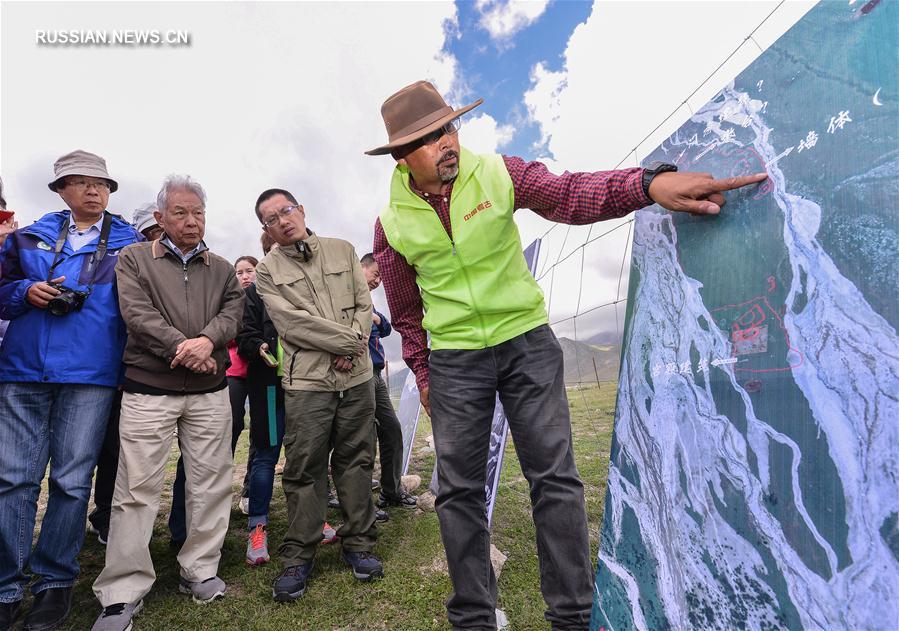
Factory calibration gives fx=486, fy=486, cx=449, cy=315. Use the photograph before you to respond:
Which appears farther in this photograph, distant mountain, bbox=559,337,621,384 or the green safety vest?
distant mountain, bbox=559,337,621,384

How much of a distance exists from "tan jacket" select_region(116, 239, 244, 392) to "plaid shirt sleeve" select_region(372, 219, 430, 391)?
1.14 meters

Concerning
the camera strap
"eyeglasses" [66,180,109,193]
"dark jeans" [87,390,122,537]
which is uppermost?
"eyeglasses" [66,180,109,193]

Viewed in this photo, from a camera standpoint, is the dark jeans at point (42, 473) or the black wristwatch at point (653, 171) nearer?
the black wristwatch at point (653, 171)

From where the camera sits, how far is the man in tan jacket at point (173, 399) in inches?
93.4

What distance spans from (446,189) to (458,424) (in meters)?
0.90

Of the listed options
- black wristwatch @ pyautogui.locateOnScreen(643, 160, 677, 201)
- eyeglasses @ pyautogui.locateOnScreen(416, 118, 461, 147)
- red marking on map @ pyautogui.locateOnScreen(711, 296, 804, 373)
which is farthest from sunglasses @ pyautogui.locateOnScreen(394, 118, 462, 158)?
red marking on map @ pyautogui.locateOnScreen(711, 296, 804, 373)

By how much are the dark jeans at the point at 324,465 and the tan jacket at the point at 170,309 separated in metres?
0.55

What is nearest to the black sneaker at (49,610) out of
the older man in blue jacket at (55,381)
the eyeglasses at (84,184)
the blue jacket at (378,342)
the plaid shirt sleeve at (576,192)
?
the older man in blue jacket at (55,381)

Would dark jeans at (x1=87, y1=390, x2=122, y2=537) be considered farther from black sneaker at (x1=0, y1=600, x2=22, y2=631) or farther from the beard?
the beard

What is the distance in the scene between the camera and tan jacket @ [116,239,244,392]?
8.21 feet

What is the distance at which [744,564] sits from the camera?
1.24m

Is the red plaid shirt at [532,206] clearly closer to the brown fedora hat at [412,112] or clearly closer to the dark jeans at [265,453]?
the brown fedora hat at [412,112]

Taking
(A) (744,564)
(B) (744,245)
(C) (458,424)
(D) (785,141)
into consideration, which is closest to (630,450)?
(A) (744,564)

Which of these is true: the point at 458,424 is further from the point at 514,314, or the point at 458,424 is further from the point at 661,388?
the point at 661,388
